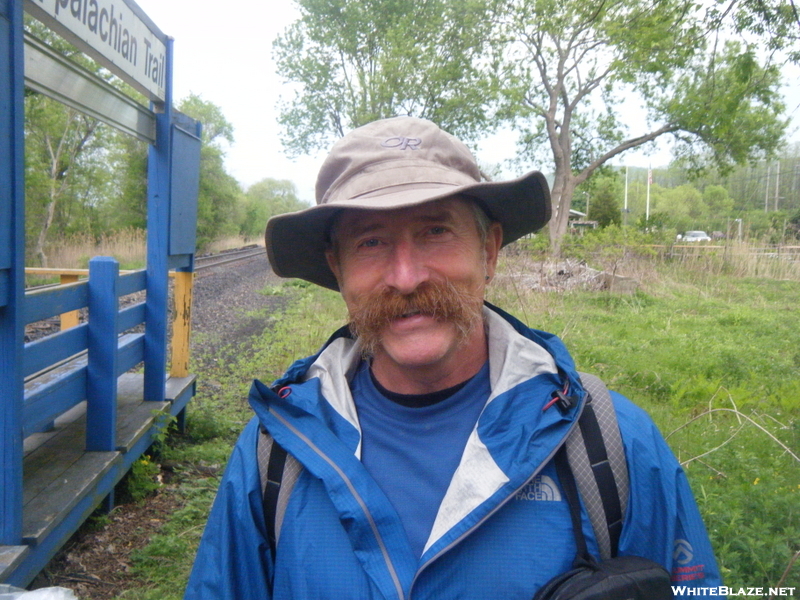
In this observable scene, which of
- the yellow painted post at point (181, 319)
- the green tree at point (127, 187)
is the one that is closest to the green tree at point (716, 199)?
the green tree at point (127, 187)

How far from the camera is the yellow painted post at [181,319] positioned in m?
5.89

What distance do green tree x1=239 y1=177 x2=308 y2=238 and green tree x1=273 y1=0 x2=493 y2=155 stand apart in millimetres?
7166

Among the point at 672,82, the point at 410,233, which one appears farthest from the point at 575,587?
the point at 672,82

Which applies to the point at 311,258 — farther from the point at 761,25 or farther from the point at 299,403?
the point at 761,25

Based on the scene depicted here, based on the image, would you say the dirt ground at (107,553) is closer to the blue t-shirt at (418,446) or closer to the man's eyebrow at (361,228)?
the blue t-shirt at (418,446)

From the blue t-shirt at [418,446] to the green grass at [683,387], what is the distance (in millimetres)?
1865

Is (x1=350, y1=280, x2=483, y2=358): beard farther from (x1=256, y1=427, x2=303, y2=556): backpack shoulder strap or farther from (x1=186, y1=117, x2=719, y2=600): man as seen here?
(x1=256, y1=427, x2=303, y2=556): backpack shoulder strap

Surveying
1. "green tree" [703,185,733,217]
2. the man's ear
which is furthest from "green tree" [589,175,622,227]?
the man's ear

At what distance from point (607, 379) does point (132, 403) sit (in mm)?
4943

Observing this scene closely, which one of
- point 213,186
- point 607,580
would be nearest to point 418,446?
point 607,580

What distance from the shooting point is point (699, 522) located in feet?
5.08

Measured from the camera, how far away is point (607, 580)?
1.36 meters

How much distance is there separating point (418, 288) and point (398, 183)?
0.30m

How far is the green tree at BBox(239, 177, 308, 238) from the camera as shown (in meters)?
61.7
